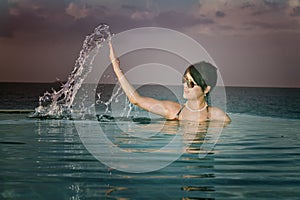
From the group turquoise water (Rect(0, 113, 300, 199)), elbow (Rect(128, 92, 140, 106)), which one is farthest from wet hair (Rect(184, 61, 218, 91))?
turquoise water (Rect(0, 113, 300, 199))

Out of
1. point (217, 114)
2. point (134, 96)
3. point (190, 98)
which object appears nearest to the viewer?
point (134, 96)

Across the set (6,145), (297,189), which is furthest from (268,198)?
(6,145)

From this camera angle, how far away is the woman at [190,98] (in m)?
13.1

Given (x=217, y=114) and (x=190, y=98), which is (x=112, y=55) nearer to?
(x=190, y=98)

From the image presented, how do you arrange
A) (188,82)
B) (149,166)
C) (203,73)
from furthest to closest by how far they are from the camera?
(203,73) → (188,82) → (149,166)

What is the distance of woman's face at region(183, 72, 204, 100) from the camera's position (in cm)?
1423

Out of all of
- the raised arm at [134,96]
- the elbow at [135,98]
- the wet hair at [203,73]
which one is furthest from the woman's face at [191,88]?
the elbow at [135,98]

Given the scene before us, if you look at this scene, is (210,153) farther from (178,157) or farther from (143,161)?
(143,161)

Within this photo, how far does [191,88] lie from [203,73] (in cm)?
55

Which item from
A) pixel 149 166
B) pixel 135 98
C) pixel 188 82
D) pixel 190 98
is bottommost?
pixel 149 166

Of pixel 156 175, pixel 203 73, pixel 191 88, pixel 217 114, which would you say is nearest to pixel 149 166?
pixel 156 175

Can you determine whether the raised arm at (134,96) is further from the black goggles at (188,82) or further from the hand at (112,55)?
the black goggles at (188,82)

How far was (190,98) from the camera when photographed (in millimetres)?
14812

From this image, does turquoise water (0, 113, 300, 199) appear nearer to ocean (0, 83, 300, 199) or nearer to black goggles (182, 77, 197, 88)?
ocean (0, 83, 300, 199)
